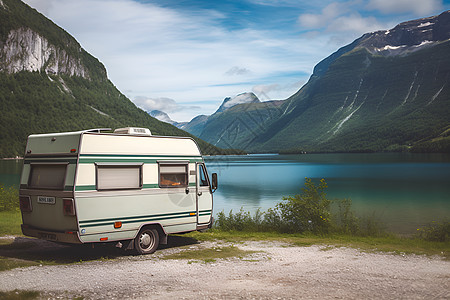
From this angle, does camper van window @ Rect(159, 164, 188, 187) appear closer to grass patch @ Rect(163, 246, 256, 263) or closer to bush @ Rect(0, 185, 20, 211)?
grass patch @ Rect(163, 246, 256, 263)

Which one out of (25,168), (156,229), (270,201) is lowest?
(270,201)

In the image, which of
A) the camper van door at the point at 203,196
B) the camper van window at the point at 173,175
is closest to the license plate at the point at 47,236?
the camper van window at the point at 173,175

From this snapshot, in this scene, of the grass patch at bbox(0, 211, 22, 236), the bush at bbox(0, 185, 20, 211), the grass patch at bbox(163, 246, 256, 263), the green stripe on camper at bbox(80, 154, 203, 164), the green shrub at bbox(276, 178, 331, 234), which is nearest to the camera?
the green stripe on camper at bbox(80, 154, 203, 164)

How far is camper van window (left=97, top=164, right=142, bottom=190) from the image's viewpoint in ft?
33.7

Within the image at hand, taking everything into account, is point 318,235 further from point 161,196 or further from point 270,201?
point 270,201

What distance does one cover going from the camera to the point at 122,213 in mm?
10570

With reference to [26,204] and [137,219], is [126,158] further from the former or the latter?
[26,204]

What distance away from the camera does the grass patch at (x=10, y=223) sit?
1448 centimetres

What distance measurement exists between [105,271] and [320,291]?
4.52 metres

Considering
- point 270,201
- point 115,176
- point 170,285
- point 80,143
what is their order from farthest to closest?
point 270,201
point 115,176
point 80,143
point 170,285

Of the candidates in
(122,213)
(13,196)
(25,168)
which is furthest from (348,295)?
(13,196)

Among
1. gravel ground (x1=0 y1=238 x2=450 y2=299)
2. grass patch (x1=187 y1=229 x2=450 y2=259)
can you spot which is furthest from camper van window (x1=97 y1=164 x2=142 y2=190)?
grass patch (x1=187 y1=229 x2=450 y2=259)

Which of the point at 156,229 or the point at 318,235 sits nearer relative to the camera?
the point at 156,229

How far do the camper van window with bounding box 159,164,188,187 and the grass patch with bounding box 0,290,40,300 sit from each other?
469cm
